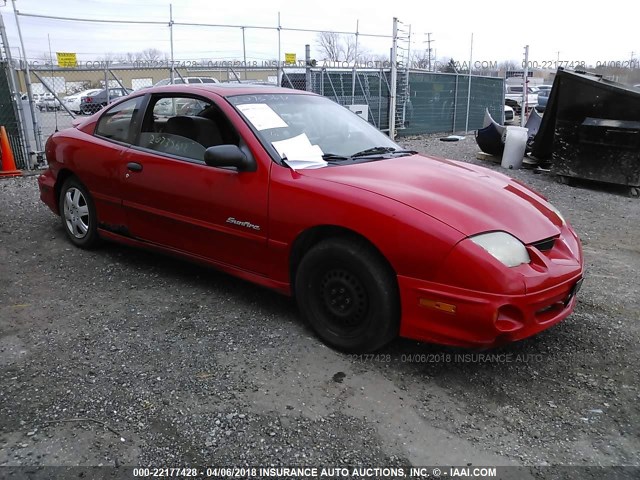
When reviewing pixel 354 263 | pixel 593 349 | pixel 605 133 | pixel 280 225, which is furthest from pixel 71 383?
pixel 605 133

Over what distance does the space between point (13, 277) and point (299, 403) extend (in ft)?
9.92

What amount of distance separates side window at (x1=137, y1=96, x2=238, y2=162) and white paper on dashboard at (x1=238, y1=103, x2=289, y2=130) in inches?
6.2

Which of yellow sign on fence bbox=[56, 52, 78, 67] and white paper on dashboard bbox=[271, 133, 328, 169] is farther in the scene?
yellow sign on fence bbox=[56, 52, 78, 67]

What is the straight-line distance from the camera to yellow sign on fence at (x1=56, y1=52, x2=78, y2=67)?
30.9 feet

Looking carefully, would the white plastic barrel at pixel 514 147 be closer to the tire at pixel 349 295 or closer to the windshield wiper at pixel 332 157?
the windshield wiper at pixel 332 157

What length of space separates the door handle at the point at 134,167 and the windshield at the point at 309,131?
94cm

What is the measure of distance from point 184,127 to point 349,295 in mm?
1948

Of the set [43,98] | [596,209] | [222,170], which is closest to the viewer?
[222,170]

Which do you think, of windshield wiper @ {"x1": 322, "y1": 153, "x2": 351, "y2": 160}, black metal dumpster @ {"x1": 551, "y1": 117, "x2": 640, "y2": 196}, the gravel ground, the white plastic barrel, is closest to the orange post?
the gravel ground

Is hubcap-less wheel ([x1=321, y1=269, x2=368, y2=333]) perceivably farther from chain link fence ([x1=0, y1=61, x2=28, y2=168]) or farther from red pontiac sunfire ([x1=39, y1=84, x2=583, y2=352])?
chain link fence ([x1=0, y1=61, x2=28, y2=168])

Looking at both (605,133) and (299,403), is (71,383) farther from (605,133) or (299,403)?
(605,133)

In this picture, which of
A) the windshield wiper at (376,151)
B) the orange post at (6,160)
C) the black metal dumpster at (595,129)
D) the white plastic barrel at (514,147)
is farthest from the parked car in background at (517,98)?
the windshield wiper at (376,151)

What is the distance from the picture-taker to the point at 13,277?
14.5 feet

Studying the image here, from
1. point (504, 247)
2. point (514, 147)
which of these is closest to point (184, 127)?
point (504, 247)
